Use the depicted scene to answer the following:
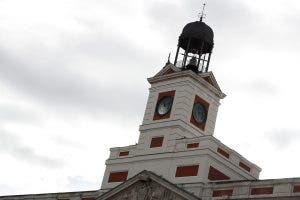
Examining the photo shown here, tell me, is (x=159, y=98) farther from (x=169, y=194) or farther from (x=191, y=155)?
(x=169, y=194)

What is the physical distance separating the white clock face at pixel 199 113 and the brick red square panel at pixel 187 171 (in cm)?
579

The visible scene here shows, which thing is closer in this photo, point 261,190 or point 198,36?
point 261,190

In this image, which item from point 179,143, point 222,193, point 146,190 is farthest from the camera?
point 179,143

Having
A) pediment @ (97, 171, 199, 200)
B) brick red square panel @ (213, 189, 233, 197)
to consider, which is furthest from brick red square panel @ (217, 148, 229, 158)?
pediment @ (97, 171, 199, 200)

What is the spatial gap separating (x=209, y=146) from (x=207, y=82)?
726 centimetres

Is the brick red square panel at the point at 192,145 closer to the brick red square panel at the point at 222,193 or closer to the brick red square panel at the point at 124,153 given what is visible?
the brick red square panel at the point at 222,193

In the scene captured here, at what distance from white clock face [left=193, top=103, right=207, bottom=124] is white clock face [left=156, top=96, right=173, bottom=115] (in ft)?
6.18

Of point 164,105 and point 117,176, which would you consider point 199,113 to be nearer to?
point 164,105

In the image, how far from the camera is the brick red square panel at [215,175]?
176 feet

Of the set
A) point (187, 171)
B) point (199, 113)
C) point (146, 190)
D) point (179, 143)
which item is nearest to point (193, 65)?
point (199, 113)

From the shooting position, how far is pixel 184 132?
A: 2272 inches

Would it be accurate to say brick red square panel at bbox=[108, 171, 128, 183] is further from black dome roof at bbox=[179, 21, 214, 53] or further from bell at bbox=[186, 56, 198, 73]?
black dome roof at bbox=[179, 21, 214, 53]

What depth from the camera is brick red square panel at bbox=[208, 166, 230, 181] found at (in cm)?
5375

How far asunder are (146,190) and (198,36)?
47.7ft
